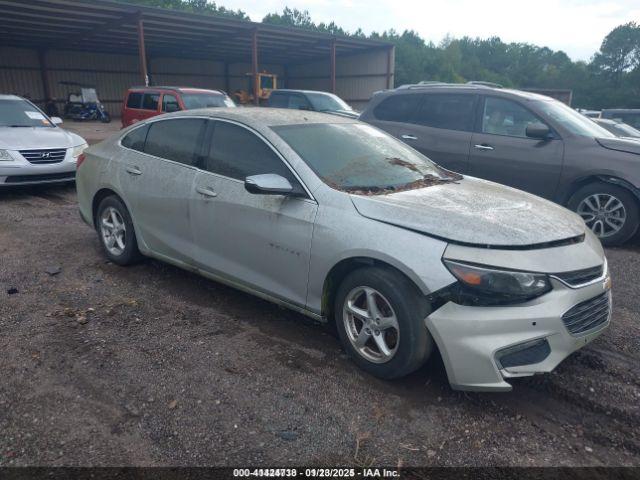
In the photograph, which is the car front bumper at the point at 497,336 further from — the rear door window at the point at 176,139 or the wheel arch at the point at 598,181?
the wheel arch at the point at 598,181

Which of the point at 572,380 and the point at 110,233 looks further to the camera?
the point at 110,233

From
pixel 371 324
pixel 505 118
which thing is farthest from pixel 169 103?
pixel 371 324

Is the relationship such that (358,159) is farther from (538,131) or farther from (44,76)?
(44,76)

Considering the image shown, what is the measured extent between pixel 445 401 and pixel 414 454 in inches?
21.0

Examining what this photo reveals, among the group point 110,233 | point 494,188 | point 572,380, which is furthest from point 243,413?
point 110,233

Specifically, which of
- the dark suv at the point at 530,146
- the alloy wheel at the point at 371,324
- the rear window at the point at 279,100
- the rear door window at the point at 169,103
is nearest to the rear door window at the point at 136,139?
the alloy wheel at the point at 371,324

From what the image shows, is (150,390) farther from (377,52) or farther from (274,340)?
(377,52)

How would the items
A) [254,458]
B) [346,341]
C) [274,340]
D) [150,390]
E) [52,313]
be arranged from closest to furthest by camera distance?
1. [254,458]
2. [150,390]
3. [346,341]
4. [274,340]
5. [52,313]

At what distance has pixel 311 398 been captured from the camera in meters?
→ 3.01

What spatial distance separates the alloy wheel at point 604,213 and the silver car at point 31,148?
23.9 ft

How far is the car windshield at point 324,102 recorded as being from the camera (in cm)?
1474

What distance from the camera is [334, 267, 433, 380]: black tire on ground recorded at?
2891 mm

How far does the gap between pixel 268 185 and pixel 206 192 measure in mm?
846

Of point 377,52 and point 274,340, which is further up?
point 377,52
